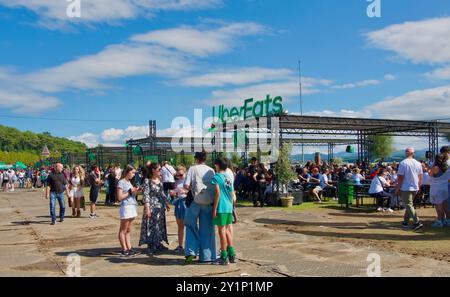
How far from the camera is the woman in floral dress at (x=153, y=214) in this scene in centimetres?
750

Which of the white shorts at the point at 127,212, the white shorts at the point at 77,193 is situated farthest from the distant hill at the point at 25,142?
the white shorts at the point at 127,212

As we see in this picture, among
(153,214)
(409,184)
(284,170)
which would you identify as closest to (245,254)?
(153,214)

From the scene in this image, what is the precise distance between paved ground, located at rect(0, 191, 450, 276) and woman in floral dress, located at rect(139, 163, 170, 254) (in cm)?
33

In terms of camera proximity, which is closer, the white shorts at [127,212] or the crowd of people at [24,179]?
the white shorts at [127,212]


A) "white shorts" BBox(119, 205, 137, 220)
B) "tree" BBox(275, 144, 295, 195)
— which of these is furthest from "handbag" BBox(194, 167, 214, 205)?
"tree" BBox(275, 144, 295, 195)

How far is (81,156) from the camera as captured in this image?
138 ft

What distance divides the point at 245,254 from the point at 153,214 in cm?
176

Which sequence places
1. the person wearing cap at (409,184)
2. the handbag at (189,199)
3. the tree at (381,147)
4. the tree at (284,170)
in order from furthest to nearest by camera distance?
the tree at (381,147) < the tree at (284,170) < the person wearing cap at (409,184) < the handbag at (189,199)

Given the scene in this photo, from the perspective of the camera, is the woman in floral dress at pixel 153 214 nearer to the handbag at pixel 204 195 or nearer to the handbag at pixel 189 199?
the handbag at pixel 189 199

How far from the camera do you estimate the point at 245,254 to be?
729 cm

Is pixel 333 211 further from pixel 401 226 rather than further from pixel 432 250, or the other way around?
pixel 432 250

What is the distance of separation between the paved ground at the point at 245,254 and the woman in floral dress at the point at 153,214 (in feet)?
1.08

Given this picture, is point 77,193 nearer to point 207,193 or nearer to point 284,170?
point 284,170

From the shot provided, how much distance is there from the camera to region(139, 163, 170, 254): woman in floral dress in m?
7.50
